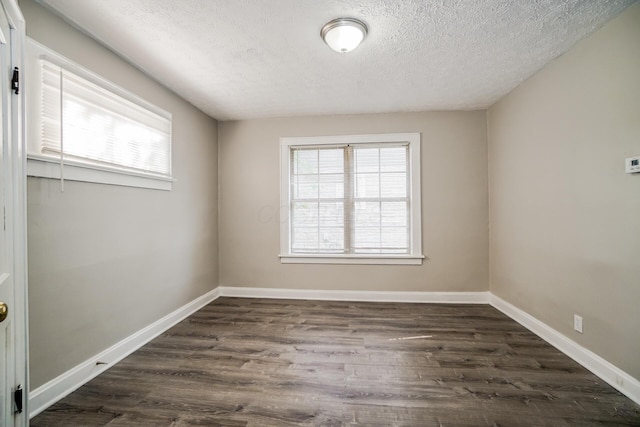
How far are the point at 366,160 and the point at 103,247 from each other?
3.04 m

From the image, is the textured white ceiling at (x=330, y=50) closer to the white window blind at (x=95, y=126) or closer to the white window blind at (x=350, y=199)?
the white window blind at (x=95, y=126)

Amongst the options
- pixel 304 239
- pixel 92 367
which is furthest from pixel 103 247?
pixel 304 239

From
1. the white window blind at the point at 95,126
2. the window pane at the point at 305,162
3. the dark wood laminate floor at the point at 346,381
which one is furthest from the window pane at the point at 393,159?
the white window blind at the point at 95,126

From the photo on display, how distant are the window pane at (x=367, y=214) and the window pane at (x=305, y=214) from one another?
58 cm

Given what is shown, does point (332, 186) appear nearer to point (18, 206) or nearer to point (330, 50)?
point (330, 50)

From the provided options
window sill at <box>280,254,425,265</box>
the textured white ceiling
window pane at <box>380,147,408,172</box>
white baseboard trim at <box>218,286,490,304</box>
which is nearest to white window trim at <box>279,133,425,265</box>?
window sill at <box>280,254,425,265</box>

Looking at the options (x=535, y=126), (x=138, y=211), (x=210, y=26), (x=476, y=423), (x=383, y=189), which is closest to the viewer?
(x=476, y=423)

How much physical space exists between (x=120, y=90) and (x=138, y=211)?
3.37 ft

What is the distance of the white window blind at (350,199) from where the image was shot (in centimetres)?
375

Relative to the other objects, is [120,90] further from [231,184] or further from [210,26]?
[231,184]

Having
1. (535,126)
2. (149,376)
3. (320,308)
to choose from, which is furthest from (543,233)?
(149,376)

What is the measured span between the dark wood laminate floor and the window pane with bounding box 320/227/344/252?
3.72 ft

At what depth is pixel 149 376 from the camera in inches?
79.1

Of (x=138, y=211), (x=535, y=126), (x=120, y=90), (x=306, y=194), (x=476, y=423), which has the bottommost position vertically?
(x=476, y=423)
